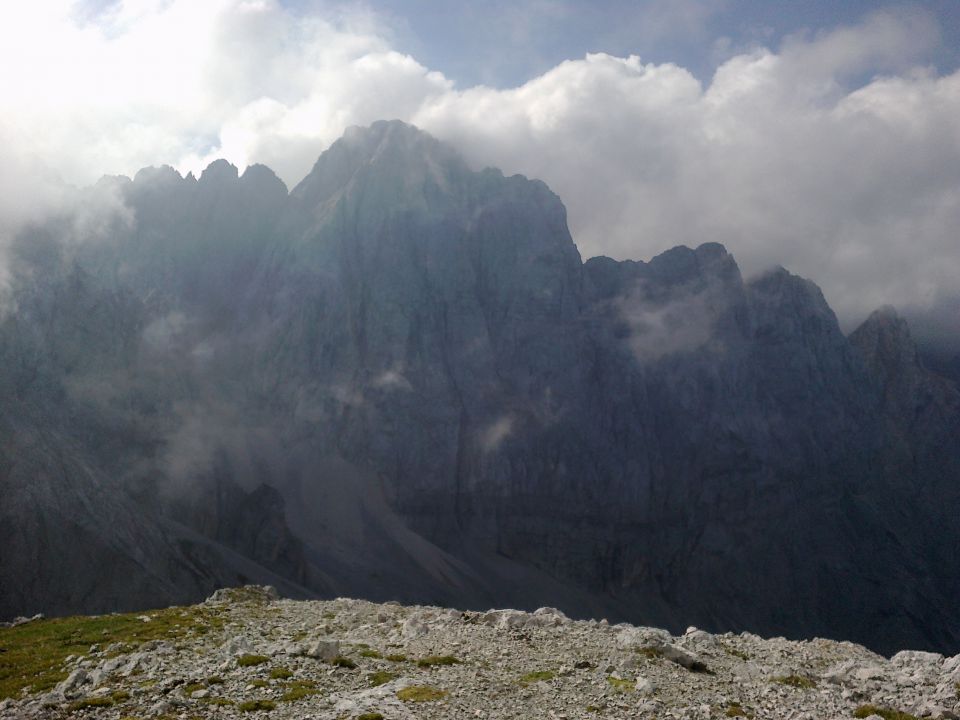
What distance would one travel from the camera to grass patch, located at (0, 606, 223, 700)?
46.2m

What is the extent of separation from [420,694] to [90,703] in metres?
13.2

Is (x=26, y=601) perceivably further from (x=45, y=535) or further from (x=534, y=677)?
(x=534, y=677)

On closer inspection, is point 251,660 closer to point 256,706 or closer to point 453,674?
point 256,706

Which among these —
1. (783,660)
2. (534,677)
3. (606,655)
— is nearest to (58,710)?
(534,677)

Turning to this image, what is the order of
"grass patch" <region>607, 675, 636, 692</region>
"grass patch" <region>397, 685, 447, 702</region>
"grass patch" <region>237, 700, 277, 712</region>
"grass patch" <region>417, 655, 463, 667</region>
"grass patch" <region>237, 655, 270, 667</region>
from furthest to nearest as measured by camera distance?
1. "grass patch" <region>417, 655, 463, 667</region>
2. "grass patch" <region>237, 655, 270, 667</region>
3. "grass patch" <region>607, 675, 636, 692</region>
4. "grass patch" <region>397, 685, 447, 702</region>
5. "grass patch" <region>237, 700, 277, 712</region>

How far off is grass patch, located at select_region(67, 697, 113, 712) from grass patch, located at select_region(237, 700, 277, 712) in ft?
19.1

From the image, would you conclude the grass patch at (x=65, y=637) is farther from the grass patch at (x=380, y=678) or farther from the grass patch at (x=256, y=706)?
the grass patch at (x=380, y=678)

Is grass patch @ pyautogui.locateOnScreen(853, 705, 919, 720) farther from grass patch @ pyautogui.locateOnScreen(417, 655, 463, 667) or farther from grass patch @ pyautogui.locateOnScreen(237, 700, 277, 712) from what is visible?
grass patch @ pyautogui.locateOnScreen(237, 700, 277, 712)

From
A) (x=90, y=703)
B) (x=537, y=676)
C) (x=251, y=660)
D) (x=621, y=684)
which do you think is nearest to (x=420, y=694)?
(x=537, y=676)

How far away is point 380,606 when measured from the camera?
6531 centimetres

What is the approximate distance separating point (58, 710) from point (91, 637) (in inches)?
895

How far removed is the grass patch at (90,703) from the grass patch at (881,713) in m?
29.9

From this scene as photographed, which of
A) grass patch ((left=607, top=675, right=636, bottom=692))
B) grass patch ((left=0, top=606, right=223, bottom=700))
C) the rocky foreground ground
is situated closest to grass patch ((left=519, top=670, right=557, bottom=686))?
the rocky foreground ground

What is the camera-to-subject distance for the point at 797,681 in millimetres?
42781
